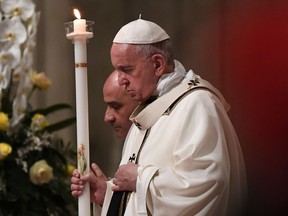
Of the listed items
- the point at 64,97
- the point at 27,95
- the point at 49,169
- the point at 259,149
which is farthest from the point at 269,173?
the point at 64,97

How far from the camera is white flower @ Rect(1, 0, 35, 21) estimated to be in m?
3.24

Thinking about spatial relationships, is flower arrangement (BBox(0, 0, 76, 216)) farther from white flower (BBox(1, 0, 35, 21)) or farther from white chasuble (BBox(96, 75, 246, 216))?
white chasuble (BBox(96, 75, 246, 216))

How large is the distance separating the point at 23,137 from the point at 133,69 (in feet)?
3.66

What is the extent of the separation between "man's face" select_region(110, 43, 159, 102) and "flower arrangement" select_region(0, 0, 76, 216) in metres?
0.95

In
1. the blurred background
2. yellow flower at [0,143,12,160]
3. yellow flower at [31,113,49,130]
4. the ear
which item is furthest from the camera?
yellow flower at [31,113,49,130]

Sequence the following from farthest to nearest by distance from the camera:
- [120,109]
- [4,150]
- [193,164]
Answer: [120,109]
[4,150]
[193,164]

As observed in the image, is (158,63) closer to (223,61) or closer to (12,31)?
(223,61)

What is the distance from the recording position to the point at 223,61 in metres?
2.56

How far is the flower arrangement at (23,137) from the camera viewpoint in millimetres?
3219

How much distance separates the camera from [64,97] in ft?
14.2

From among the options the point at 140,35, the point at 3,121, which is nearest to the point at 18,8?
the point at 3,121

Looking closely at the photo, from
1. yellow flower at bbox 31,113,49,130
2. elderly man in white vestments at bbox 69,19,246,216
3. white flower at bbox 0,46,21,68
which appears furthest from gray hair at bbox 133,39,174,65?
yellow flower at bbox 31,113,49,130

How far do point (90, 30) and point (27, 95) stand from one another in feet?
4.41

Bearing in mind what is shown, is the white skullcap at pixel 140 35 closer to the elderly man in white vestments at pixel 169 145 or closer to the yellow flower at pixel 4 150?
the elderly man in white vestments at pixel 169 145
